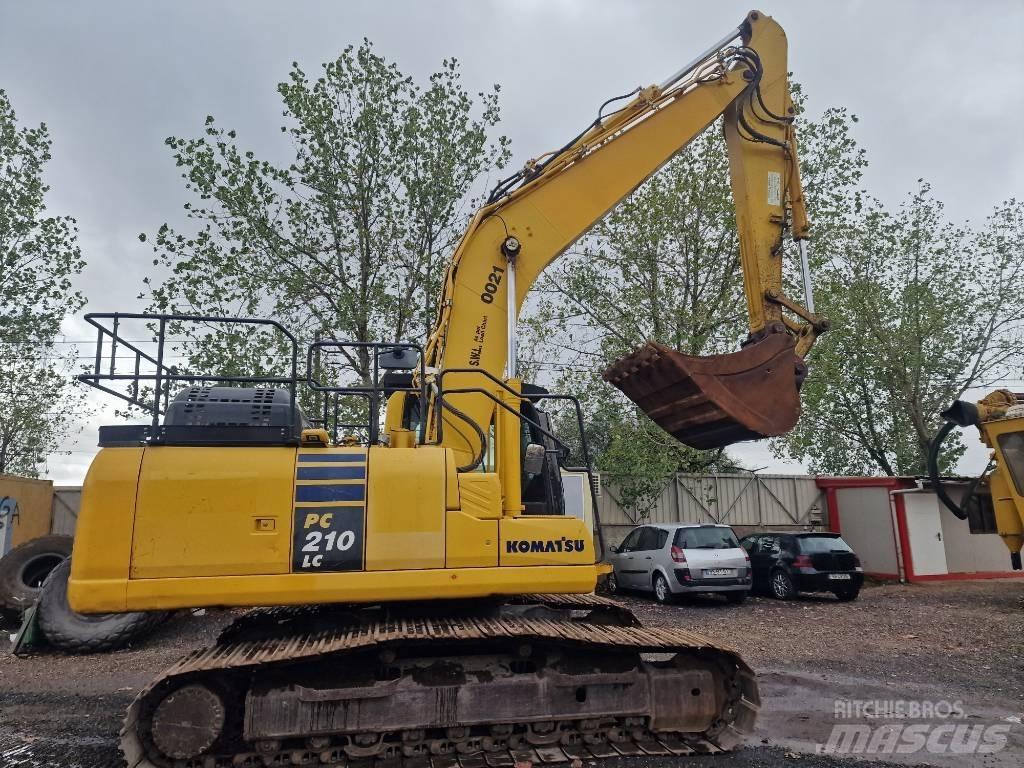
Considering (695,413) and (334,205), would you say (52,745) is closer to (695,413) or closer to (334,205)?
(695,413)

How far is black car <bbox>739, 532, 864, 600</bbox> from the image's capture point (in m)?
13.8

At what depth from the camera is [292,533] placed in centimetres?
452

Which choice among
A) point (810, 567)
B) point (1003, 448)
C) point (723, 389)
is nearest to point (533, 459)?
point (723, 389)

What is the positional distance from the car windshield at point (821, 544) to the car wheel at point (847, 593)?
0.75m

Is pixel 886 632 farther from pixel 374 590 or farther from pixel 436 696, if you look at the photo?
pixel 374 590

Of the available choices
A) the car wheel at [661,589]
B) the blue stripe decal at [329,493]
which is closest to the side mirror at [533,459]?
the blue stripe decal at [329,493]

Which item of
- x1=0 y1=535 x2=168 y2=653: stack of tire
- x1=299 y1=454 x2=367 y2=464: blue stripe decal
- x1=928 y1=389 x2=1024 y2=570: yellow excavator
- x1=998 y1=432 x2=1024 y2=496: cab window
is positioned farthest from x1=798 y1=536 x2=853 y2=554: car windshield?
x1=299 y1=454 x2=367 y2=464: blue stripe decal

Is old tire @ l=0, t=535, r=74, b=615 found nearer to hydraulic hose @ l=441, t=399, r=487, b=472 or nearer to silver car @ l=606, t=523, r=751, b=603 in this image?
hydraulic hose @ l=441, t=399, r=487, b=472

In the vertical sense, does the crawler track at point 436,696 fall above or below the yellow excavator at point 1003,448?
below

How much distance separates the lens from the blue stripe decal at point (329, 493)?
4.58 meters

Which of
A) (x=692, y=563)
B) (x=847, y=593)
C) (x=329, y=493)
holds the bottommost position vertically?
(x=847, y=593)

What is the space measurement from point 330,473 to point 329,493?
13cm

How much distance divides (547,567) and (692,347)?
46.3 ft

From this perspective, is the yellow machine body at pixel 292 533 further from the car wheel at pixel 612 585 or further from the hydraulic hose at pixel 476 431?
the car wheel at pixel 612 585
